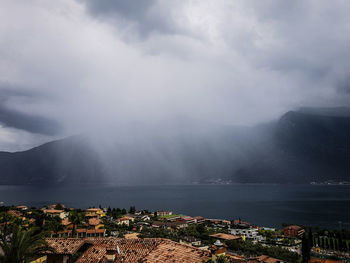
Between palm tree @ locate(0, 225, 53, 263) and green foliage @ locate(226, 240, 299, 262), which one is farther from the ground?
palm tree @ locate(0, 225, 53, 263)

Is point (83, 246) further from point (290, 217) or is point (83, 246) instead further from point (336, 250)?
point (290, 217)

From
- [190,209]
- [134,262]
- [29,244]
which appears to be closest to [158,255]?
[134,262]

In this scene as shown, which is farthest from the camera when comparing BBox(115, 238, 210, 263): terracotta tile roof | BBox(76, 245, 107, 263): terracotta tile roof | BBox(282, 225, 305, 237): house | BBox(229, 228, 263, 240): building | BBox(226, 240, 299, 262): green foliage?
BBox(282, 225, 305, 237): house

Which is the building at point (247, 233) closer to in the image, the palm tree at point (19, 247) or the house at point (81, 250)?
the house at point (81, 250)

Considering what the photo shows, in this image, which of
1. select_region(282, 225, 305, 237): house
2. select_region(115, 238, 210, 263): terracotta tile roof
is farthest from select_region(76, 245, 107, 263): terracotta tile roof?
select_region(282, 225, 305, 237): house

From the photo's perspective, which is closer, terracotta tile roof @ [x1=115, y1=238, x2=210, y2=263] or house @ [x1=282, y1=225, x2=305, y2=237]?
terracotta tile roof @ [x1=115, y1=238, x2=210, y2=263]

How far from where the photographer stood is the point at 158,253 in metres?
15.8

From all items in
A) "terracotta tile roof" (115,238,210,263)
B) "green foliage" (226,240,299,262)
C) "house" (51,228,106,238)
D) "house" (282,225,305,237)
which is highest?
"terracotta tile roof" (115,238,210,263)

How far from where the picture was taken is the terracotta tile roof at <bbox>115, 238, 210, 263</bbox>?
15.0m

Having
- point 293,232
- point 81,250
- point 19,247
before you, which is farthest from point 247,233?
point 19,247

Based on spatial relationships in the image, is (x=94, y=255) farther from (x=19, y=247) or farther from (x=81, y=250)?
(x=19, y=247)

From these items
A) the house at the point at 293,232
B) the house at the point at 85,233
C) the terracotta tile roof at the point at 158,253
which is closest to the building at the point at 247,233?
the house at the point at 293,232

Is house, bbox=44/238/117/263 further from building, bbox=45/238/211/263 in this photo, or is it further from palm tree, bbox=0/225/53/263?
palm tree, bbox=0/225/53/263

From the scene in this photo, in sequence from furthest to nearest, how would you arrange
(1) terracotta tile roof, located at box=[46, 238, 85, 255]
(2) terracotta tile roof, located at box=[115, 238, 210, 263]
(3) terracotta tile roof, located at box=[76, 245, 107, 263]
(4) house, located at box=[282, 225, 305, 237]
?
1. (4) house, located at box=[282, 225, 305, 237]
2. (1) terracotta tile roof, located at box=[46, 238, 85, 255]
3. (3) terracotta tile roof, located at box=[76, 245, 107, 263]
4. (2) terracotta tile roof, located at box=[115, 238, 210, 263]
